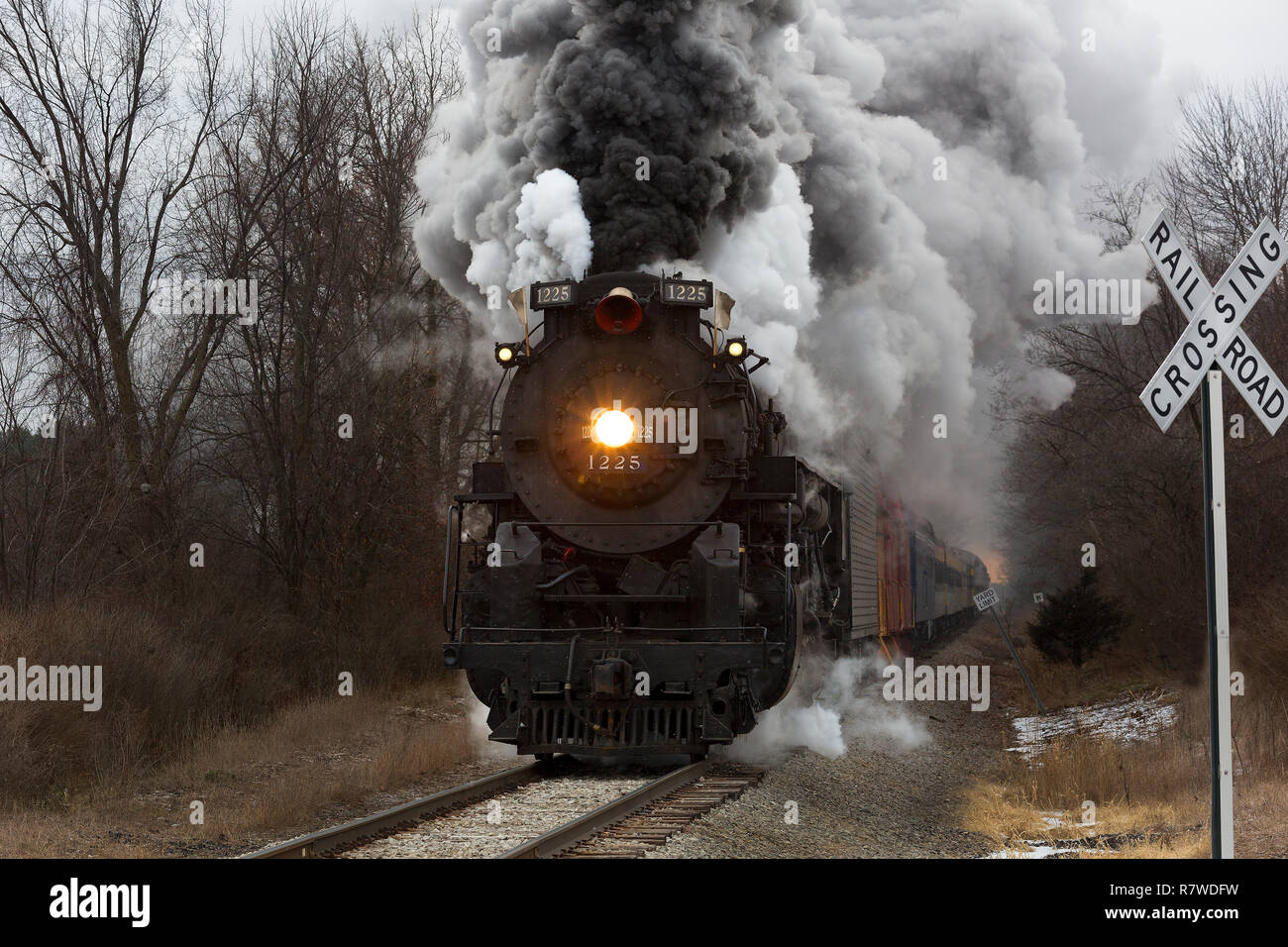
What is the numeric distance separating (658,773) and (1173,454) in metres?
11.7

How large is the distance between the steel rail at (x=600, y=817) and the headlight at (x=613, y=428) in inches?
96.9

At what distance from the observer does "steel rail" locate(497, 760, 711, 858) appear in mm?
6089

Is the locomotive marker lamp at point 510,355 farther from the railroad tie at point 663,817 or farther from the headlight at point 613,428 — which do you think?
the railroad tie at point 663,817

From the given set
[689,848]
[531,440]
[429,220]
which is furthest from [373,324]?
[689,848]

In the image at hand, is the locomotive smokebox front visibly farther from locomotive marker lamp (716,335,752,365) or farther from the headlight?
locomotive marker lamp (716,335,752,365)

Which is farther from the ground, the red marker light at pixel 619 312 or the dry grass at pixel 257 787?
the red marker light at pixel 619 312

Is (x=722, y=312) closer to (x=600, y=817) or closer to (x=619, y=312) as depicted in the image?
(x=619, y=312)

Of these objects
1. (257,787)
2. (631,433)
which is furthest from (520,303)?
(257,787)

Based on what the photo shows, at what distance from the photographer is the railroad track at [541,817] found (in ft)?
20.7

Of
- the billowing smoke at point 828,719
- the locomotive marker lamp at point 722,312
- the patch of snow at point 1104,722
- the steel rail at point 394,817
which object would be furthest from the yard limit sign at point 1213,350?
the patch of snow at point 1104,722

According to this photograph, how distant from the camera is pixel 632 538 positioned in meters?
9.52

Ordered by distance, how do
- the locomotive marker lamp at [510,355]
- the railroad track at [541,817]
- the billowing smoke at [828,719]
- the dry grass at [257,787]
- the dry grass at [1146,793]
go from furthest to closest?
the billowing smoke at [828,719]
the locomotive marker lamp at [510,355]
the dry grass at [1146,793]
the dry grass at [257,787]
the railroad track at [541,817]

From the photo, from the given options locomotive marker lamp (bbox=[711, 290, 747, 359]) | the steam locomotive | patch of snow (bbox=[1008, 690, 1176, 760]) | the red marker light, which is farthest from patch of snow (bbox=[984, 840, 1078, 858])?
patch of snow (bbox=[1008, 690, 1176, 760])
